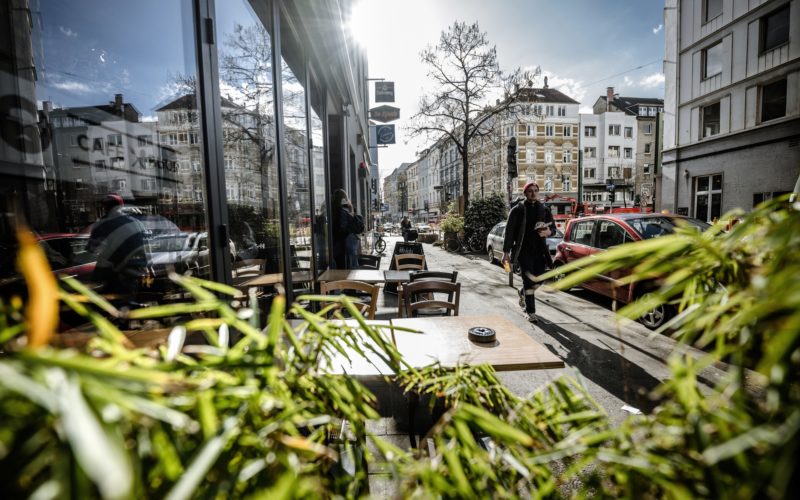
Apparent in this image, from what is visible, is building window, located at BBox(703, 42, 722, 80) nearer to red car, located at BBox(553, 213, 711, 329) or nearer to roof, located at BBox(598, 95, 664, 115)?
red car, located at BBox(553, 213, 711, 329)

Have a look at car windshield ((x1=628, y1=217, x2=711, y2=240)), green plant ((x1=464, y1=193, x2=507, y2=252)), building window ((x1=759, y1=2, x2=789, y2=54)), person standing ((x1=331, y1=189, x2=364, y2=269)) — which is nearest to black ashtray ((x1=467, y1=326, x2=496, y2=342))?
car windshield ((x1=628, y1=217, x2=711, y2=240))

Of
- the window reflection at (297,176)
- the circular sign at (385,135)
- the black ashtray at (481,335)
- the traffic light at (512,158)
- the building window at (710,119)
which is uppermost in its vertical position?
the building window at (710,119)

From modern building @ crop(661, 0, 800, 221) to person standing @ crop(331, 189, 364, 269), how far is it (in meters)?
17.0

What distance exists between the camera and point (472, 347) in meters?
2.26

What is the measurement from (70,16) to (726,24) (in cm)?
2487

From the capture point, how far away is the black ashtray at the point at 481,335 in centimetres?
233

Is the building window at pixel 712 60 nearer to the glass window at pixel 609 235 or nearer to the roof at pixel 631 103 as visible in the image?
the glass window at pixel 609 235

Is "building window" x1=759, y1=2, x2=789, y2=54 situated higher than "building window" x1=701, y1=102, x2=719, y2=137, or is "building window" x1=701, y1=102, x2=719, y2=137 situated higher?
"building window" x1=759, y1=2, x2=789, y2=54

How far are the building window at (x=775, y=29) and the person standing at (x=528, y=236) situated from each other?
18950 millimetres

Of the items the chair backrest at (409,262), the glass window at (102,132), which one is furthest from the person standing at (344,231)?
the glass window at (102,132)

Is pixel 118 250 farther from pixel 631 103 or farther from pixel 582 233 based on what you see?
pixel 631 103

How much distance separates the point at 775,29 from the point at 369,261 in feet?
69.8

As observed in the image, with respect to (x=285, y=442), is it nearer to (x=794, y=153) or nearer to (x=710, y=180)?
(x=794, y=153)

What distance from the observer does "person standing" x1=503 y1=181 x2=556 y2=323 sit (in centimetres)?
566
